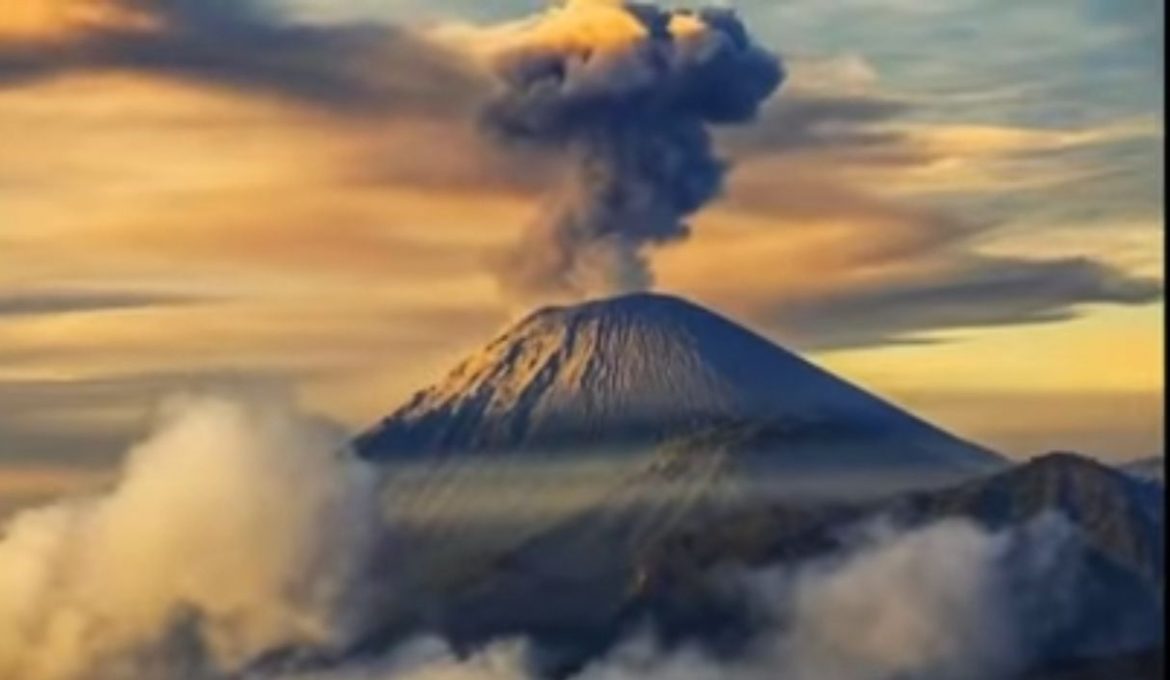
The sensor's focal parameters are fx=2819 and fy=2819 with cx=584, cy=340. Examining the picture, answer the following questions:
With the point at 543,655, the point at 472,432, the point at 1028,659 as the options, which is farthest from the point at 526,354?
the point at 1028,659

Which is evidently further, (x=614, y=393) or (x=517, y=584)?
(x=517, y=584)

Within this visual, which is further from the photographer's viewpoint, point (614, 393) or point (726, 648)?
point (726, 648)

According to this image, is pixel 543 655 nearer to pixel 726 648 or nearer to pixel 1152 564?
pixel 726 648

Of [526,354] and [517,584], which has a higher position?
[526,354]

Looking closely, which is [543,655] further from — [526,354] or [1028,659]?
[1028,659]

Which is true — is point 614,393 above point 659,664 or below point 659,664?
above

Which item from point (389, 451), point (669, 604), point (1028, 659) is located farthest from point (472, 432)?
point (1028, 659)

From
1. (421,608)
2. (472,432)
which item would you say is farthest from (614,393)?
(421,608)
